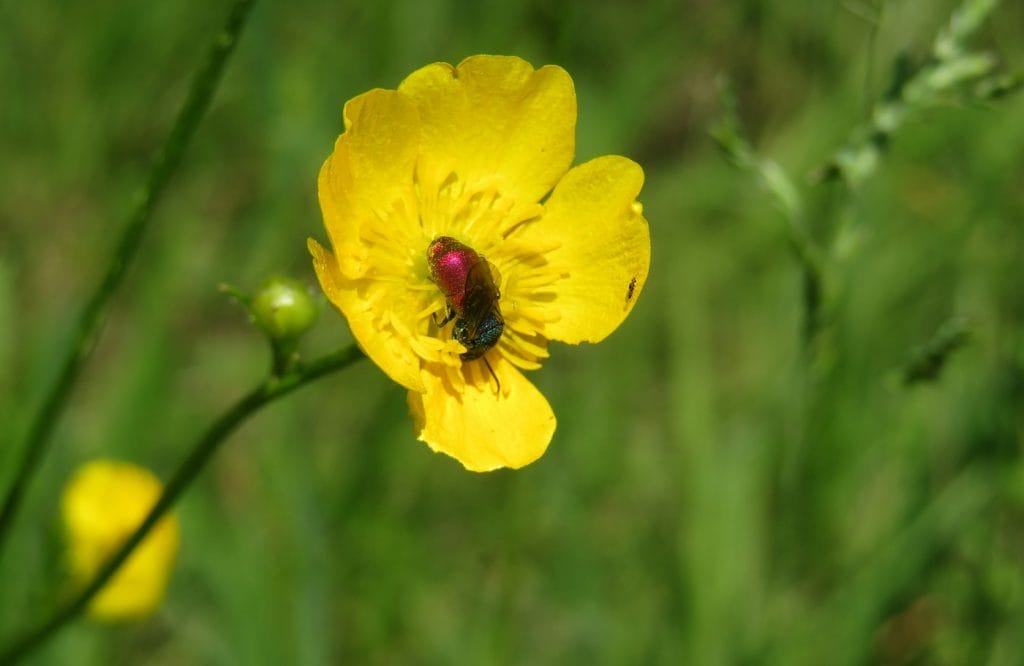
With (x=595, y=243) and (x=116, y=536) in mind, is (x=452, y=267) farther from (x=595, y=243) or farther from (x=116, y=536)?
(x=116, y=536)

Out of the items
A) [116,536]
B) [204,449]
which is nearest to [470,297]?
[204,449]

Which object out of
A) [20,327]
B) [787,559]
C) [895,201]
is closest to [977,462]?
[787,559]

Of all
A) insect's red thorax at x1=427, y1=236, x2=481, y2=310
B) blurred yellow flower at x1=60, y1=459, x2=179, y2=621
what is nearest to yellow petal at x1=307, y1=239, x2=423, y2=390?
insect's red thorax at x1=427, y1=236, x2=481, y2=310

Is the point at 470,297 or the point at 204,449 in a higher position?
the point at 470,297

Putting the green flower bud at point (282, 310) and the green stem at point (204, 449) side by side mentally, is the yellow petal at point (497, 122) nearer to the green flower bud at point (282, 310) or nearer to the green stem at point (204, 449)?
the green flower bud at point (282, 310)

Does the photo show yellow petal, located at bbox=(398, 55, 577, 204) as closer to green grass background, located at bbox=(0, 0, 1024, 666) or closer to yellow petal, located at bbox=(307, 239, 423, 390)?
yellow petal, located at bbox=(307, 239, 423, 390)

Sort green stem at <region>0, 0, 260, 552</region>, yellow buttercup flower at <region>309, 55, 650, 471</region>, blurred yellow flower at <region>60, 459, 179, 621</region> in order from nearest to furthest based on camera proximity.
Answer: green stem at <region>0, 0, 260, 552</region> < yellow buttercup flower at <region>309, 55, 650, 471</region> < blurred yellow flower at <region>60, 459, 179, 621</region>

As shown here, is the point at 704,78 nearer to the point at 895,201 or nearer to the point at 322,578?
the point at 895,201
